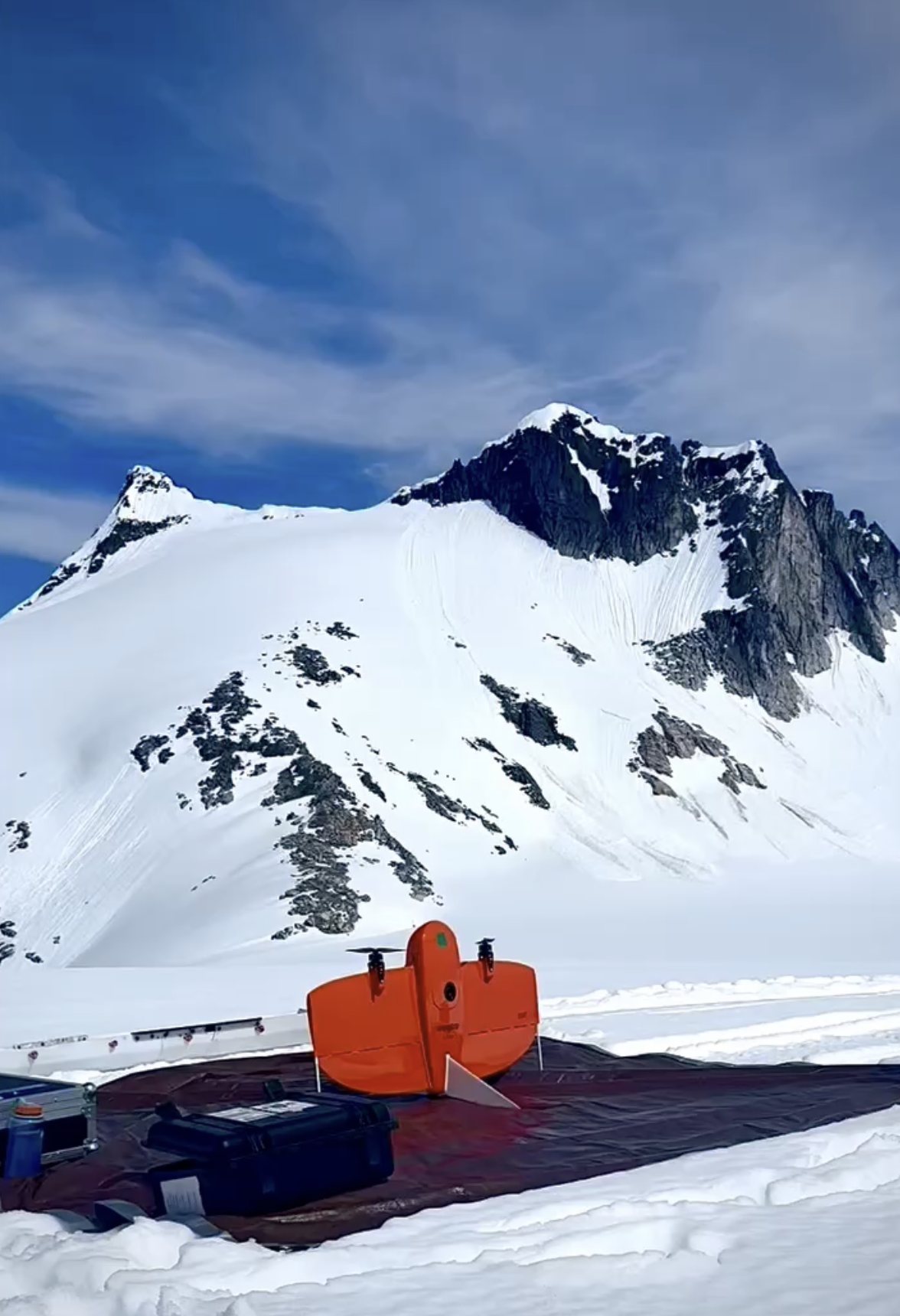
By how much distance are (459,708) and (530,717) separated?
453 centimetres

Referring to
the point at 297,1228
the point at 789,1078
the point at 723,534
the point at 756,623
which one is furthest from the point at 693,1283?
the point at 723,534

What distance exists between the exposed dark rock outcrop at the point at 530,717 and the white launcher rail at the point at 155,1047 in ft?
151

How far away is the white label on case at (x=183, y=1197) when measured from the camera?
6582mm

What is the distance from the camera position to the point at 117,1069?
12.1m

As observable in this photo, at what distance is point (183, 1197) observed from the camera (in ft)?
21.7

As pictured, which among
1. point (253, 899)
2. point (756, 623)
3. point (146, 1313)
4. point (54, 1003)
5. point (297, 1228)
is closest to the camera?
point (146, 1313)

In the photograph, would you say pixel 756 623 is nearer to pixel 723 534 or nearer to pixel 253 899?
pixel 723 534

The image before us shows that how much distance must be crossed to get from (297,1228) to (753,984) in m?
12.4

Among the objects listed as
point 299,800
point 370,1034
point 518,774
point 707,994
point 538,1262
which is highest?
point 518,774

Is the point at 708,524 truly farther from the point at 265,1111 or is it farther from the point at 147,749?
the point at 265,1111

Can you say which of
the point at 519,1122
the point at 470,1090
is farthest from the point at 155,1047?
the point at 519,1122

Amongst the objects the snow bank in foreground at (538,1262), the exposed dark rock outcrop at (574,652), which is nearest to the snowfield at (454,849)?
the snow bank in foreground at (538,1262)

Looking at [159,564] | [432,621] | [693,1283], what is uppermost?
[159,564]

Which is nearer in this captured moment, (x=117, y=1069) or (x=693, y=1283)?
(x=693, y=1283)
